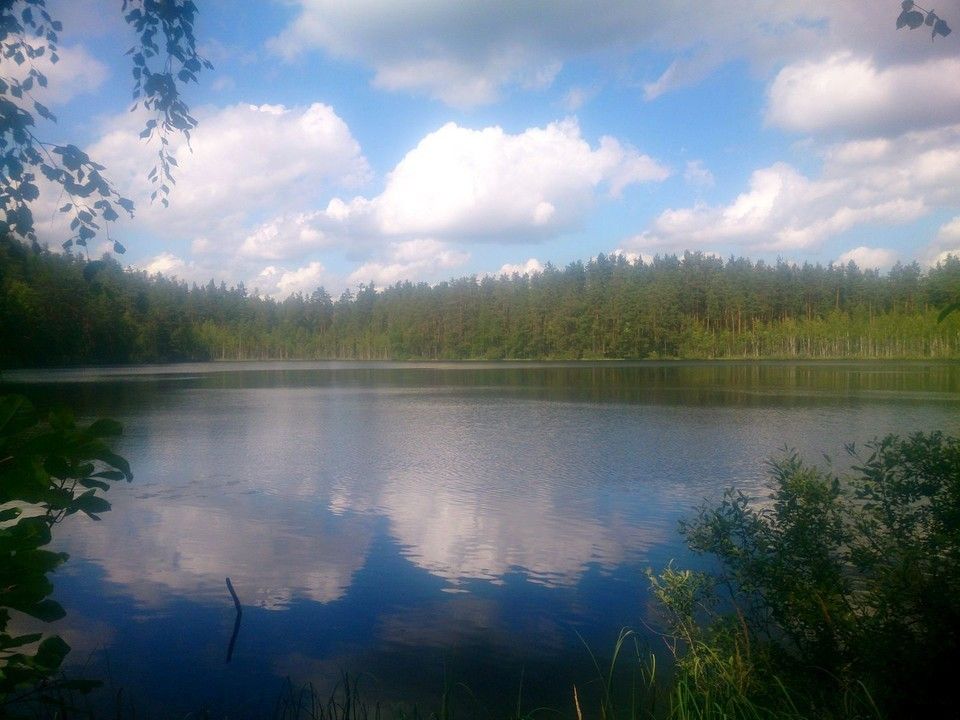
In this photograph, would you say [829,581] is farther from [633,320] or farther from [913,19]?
[633,320]

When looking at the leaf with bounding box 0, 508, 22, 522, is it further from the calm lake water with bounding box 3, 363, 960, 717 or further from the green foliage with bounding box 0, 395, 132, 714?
the calm lake water with bounding box 3, 363, 960, 717

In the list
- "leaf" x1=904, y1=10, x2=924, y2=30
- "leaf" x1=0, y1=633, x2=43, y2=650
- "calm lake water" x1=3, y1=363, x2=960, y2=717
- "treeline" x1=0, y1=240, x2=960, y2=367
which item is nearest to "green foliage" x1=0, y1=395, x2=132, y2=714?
"leaf" x1=0, y1=633, x2=43, y2=650

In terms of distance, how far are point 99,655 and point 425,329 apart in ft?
352

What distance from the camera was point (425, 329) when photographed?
11381 centimetres

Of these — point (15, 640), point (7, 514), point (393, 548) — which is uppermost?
point (7, 514)

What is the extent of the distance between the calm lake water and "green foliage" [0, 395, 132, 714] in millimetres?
223

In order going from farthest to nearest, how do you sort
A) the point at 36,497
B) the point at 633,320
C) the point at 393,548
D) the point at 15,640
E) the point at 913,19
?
1. the point at 633,320
2. the point at 393,548
3. the point at 913,19
4. the point at 15,640
5. the point at 36,497

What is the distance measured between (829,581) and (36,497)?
5224 millimetres

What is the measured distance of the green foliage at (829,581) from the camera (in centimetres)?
391

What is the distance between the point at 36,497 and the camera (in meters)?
1.83

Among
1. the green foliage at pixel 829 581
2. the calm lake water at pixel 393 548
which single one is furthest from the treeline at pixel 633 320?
the green foliage at pixel 829 581

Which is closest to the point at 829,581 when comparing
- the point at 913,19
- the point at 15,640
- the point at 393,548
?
the point at 913,19

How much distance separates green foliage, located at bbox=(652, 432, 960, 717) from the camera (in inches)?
154

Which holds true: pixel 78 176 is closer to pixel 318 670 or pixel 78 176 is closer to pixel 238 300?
pixel 318 670
